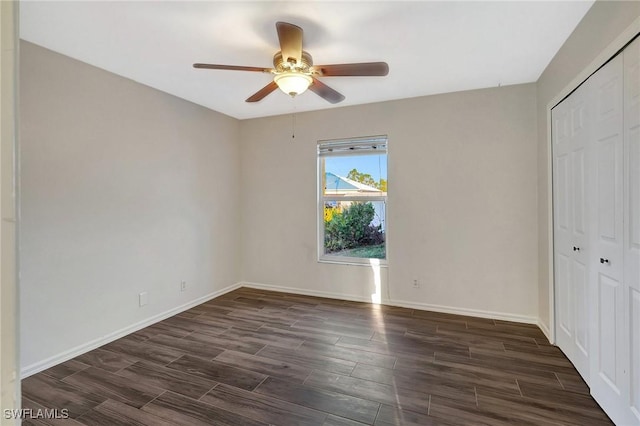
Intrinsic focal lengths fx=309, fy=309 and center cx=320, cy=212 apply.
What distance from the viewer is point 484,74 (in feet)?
9.68

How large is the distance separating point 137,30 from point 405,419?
3.12 metres

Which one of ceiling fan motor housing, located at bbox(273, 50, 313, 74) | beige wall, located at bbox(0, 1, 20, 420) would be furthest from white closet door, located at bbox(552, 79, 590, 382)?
beige wall, located at bbox(0, 1, 20, 420)

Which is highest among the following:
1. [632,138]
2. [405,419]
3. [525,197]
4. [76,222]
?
[632,138]

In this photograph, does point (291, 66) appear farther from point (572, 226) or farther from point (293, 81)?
point (572, 226)

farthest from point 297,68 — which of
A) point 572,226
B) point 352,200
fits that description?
point 572,226

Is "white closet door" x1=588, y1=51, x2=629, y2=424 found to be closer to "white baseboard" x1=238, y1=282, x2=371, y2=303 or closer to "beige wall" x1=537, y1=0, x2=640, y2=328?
"beige wall" x1=537, y1=0, x2=640, y2=328

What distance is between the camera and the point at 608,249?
1.82 metres

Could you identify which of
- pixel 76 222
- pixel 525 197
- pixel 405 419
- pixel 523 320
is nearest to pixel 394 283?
pixel 523 320

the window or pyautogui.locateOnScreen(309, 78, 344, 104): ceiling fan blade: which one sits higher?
pyautogui.locateOnScreen(309, 78, 344, 104): ceiling fan blade

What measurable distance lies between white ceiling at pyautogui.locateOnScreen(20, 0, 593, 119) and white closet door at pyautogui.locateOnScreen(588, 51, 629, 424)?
0.66 meters

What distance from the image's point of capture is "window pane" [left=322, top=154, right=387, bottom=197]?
391 cm

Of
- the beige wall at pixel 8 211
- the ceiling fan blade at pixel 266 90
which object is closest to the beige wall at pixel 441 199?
the ceiling fan blade at pixel 266 90

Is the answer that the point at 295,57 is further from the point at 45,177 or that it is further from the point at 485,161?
the point at 485,161

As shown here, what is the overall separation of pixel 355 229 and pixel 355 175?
0.72 meters
